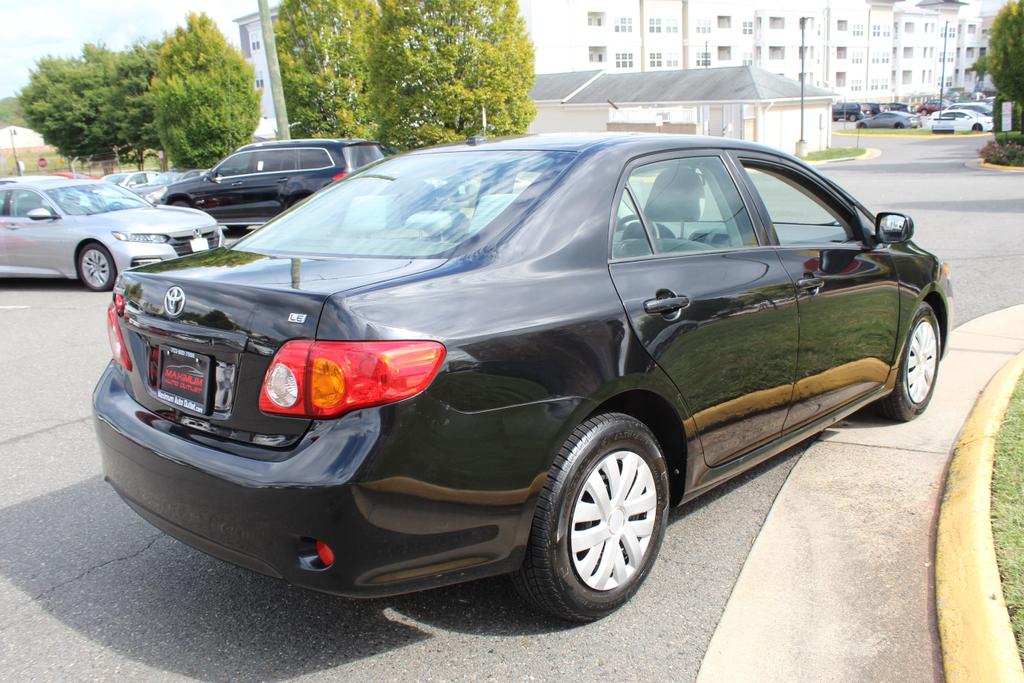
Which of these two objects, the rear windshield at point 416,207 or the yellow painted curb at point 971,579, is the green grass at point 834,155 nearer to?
the yellow painted curb at point 971,579

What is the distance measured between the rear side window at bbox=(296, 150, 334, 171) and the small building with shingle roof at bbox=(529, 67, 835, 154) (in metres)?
29.4

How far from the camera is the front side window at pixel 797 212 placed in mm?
4457

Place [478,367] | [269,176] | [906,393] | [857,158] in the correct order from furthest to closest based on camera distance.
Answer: [857,158] → [269,176] → [906,393] → [478,367]

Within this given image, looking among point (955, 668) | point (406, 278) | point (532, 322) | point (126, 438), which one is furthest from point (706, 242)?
point (126, 438)

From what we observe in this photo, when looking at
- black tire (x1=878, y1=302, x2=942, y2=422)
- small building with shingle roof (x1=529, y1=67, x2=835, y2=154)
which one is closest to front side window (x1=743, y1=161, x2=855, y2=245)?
black tire (x1=878, y1=302, x2=942, y2=422)

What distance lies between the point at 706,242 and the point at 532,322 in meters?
1.21

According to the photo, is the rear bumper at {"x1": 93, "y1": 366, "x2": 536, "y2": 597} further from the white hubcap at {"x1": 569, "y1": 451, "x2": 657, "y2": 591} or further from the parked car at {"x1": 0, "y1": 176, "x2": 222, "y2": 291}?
the parked car at {"x1": 0, "y1": 176, "x2": 222, "y2": 291}

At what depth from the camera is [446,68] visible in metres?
23.5

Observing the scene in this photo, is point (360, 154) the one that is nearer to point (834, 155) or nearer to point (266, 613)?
point (266, 613)

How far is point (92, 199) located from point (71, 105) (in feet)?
173

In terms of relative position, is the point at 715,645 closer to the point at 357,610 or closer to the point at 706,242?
the point at 357,610

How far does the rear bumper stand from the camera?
2.71 m

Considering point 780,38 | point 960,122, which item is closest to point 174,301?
point 960,122

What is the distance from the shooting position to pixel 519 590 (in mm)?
3197
